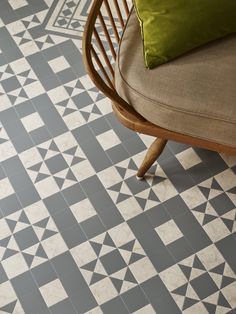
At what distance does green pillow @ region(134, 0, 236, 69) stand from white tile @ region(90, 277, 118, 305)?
0.63 meters

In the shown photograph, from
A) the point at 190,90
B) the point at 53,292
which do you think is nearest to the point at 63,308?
the point at 53,292

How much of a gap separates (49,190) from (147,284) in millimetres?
432

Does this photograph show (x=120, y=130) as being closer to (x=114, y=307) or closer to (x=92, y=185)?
(x=92, y=185)

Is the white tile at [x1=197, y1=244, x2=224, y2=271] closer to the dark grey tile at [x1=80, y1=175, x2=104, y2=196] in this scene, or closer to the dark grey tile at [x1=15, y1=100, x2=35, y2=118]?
the dark grey tile at [x1=80, y1=175, x2=104, y2=196]

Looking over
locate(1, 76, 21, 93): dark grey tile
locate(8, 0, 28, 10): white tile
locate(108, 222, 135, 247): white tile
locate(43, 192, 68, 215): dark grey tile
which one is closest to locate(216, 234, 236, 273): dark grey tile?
locate(108, 222, 135, 247): white tile

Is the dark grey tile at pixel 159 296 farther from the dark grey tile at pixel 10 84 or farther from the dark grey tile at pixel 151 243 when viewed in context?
the dark grey tile at pixel 10 84

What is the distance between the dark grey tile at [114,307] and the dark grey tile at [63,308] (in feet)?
0.29

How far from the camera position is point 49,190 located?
5.82ft

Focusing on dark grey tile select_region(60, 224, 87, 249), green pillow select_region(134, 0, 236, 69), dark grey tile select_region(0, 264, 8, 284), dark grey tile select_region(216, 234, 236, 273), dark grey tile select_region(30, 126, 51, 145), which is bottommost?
dark grey tile select_region(216, 234, 236, 273)

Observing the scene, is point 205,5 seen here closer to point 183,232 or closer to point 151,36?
point 151,36

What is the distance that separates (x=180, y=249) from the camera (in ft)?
5.43

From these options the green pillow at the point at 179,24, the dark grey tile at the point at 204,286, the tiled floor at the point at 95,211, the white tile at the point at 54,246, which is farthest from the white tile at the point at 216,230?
the green pillow at the point at 179,24

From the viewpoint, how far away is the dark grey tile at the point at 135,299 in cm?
158

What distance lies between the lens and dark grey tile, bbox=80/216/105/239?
1.70 metres
